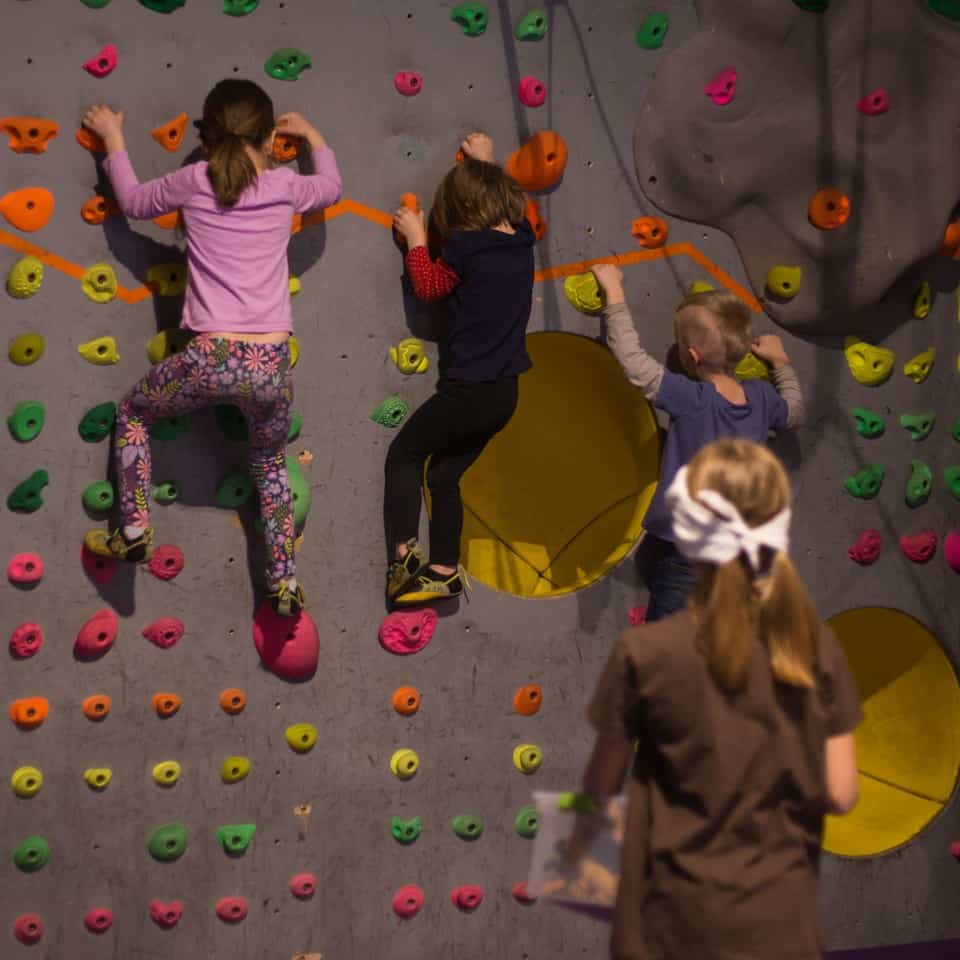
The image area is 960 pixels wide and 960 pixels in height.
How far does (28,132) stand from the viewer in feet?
10.5

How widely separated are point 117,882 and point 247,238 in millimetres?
1645

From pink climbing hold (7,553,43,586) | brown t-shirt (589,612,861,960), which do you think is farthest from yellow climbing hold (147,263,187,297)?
brown t-shirt (589,612,861,960)

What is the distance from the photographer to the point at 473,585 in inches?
149

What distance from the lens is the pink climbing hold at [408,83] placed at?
11.5 ft

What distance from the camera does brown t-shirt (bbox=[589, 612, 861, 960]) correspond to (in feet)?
6.70

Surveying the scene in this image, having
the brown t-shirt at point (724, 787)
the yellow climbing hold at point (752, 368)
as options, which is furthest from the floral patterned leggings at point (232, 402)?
the brown t-shirt at point (724, 787)

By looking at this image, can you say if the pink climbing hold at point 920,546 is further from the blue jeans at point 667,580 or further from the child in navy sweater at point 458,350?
the child in navy sweater at point 458,350

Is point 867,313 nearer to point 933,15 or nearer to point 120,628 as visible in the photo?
point 933,15

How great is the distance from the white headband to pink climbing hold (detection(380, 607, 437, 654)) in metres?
1.68

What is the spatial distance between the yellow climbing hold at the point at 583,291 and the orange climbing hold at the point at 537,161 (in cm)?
28

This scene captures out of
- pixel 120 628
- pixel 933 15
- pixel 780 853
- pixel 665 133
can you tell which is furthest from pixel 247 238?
pixel 933 15

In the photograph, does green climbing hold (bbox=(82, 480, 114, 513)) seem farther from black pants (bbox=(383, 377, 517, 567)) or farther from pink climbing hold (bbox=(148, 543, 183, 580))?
black pants (bbox=(383, 377, 517, 567))

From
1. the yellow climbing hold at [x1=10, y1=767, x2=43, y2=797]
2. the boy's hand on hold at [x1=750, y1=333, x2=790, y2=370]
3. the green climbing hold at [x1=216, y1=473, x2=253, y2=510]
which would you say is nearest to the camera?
the yellow climbing hold at [x1=10, y1=767, x2=43, y2=797]

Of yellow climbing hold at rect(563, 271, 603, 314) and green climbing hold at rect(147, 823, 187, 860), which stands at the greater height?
yellow climbing hold at rect(563, 271, 603, 314)
